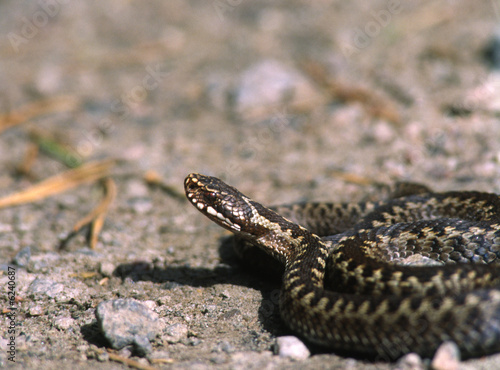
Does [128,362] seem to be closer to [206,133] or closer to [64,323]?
[64,323]

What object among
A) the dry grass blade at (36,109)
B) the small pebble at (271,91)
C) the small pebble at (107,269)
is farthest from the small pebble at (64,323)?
the dry grass blade at (36,109)

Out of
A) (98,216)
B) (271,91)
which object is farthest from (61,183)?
(271,91)

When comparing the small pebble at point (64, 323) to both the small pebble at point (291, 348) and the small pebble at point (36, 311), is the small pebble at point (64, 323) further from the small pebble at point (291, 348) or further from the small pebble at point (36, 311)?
the small pebble at point (291, 348)

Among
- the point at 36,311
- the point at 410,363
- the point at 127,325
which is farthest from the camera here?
the point at 36,311

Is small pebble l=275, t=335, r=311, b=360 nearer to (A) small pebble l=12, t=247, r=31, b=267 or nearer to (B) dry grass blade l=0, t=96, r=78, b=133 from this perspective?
(A) small pebble l=12, t=247, r=31, b=267

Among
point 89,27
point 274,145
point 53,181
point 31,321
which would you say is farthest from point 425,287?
point 89,27

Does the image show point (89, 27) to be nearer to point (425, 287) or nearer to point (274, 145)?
point (274, 145)
